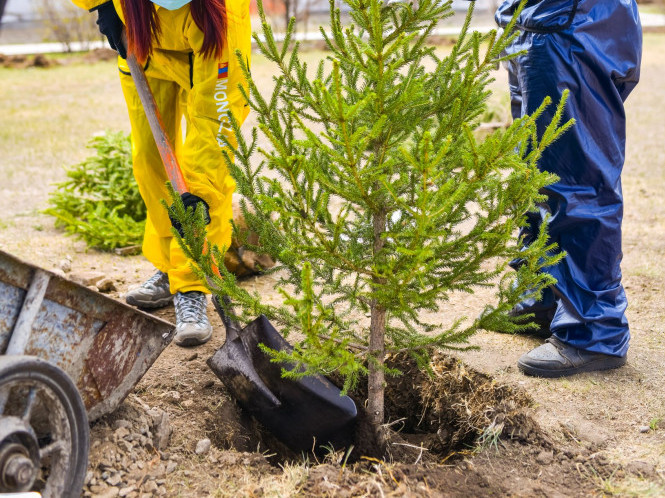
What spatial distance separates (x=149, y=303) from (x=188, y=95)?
46.0 inches

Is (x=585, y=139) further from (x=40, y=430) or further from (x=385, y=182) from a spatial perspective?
(x=40, y=430)

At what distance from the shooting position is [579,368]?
317 cm

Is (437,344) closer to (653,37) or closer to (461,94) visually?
(461,94)

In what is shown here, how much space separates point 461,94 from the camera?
2.36 meters

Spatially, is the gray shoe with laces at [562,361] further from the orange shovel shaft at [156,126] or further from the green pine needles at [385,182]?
the orange shovel shaft at [156,126]

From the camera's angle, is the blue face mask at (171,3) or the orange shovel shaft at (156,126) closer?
the blue face mask at (171,3)

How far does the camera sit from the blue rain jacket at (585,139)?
9.77ft

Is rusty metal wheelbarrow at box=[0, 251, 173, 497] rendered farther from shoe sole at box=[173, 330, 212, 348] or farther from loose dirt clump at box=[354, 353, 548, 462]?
loose dirt clump at box=[354, 353, 548, 462]

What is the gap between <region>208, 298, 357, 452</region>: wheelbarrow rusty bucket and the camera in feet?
8.96

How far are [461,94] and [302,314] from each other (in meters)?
0.89

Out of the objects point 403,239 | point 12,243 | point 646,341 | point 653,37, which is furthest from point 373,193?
point 653,37

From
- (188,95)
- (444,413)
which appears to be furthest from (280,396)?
(188,95)

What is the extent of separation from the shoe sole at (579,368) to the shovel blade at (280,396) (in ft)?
2.77

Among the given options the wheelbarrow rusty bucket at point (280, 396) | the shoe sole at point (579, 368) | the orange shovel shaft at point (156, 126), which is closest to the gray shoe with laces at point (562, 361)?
the shoe sole at point (579, 368)
